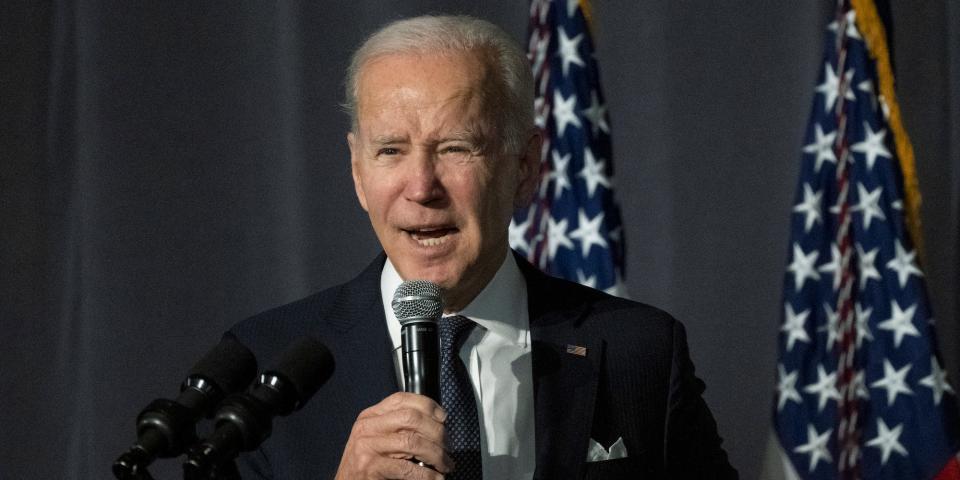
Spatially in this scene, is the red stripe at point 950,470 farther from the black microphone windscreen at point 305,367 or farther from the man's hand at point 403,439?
the black microphone windscreen at point 305,367

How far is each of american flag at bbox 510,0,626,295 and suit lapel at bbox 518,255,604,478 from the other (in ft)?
3.91

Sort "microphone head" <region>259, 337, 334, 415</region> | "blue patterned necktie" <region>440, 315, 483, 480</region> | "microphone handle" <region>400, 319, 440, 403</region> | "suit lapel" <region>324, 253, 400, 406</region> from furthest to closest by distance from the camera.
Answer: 1. "suit lapel" <region>324, 253, 400, 406</region>
2. "blue patterned necktie" <region>440, 315, 483, 480</region>
3. "microphone handle" <region>400, 319, 440, 403</region>
4. "microphone head" <region>259, 337, 334, 415</region>

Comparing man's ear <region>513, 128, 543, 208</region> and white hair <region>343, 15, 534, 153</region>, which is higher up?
white hair <region>343, 15, 534, 153</region>

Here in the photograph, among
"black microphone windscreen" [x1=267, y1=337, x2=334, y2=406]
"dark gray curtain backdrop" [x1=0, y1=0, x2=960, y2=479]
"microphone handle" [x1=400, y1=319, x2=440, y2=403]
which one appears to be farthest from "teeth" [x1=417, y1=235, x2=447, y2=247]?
"dark gray curtain backdrop" [x1=0, y1=0, x2=960, y2=479]

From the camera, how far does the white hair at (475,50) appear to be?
199 centimetres

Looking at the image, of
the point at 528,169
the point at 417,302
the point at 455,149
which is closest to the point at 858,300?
the point at 528,169

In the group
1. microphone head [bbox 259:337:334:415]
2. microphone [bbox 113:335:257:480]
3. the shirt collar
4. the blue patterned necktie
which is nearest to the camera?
microphone [bbox 113:335:257:480]

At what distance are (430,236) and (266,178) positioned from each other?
193 centimetres

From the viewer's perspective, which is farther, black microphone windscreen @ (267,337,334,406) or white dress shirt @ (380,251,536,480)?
white dress shirt @ (380,251,536,480)

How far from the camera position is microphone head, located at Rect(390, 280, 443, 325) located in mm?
1505

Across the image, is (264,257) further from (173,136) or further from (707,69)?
(707,69)

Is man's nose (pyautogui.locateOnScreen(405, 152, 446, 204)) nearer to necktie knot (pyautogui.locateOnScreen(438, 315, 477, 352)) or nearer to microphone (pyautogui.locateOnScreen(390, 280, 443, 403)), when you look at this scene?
necktie knot (pyautogui.locateOnScreen(438, 315, 477, 352))

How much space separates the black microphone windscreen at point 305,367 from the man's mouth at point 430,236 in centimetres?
57

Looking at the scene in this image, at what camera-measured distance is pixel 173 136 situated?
3695 millimetres
